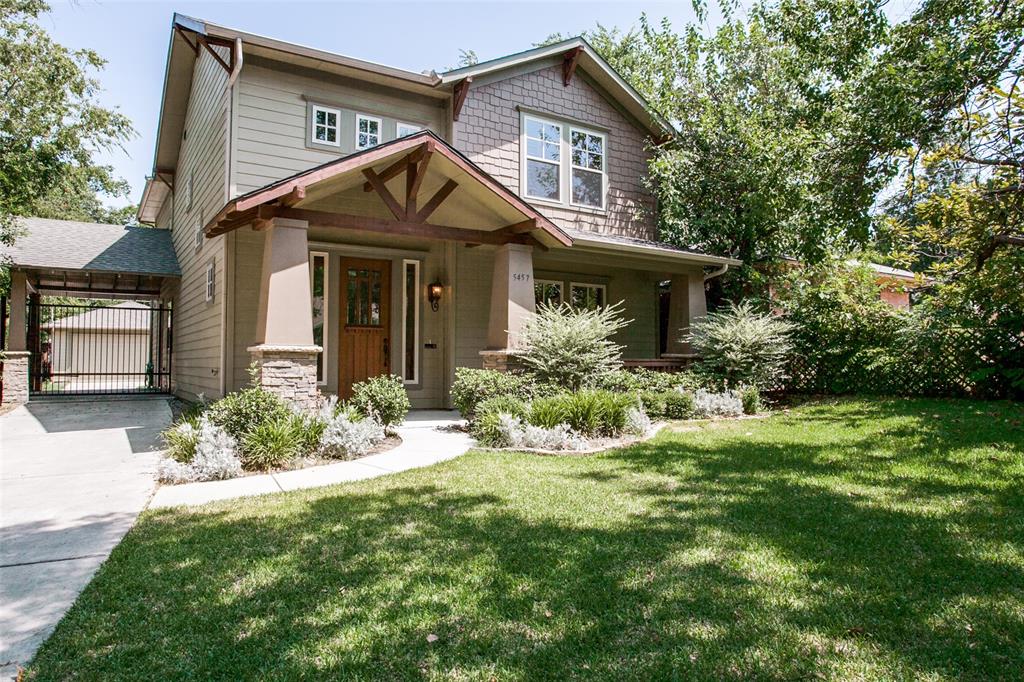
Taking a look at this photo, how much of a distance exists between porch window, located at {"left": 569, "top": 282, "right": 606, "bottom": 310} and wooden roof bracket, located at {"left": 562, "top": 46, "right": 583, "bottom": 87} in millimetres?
4218

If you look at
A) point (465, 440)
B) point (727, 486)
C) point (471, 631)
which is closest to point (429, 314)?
point (465, 440)

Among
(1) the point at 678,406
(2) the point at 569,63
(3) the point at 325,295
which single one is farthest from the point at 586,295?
(3) the point at 325,295

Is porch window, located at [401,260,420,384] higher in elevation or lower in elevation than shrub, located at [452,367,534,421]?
higher

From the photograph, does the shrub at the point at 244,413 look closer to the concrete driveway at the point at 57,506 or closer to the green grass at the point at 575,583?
the concrete driveway at the point at 57,506

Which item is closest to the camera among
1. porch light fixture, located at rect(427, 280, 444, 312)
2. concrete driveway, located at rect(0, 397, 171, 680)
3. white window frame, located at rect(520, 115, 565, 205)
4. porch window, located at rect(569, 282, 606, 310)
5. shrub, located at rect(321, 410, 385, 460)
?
concrete driveway, located at rect(0, 397, 171, 680)

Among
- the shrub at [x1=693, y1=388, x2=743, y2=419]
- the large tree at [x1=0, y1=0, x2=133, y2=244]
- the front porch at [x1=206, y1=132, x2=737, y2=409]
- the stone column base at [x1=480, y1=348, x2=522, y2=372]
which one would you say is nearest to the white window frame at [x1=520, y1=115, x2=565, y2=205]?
the front porch at [x1=206, y1=132, x2=737, y2=409]

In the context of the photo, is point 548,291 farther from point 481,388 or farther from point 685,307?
point 481,388

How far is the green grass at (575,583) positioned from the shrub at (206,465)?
115 cm

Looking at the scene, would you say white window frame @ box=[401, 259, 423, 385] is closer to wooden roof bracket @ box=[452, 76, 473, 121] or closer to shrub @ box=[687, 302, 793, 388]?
wooden roof bracket @ box=[452, 76, 473, 121]

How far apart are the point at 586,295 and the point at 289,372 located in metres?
7.41

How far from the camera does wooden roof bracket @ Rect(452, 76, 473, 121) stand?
Result: 10477 millimetres

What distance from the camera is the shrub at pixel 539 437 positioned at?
266 inches

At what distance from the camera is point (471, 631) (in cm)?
254

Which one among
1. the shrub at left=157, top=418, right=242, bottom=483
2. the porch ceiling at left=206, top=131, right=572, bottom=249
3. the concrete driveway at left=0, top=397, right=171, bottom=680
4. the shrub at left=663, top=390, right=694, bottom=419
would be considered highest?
the porch ceiling at left=206, top=131, right=572, bottom=249
